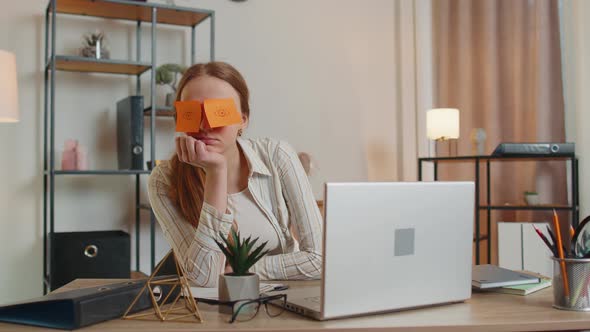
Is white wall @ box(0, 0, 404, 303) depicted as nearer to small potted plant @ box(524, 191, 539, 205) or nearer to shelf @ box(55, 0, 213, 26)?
shelf @ box(55, 0, 213, 26)

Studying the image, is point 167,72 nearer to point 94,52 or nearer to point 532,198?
point 94,52

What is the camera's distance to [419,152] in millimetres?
4168

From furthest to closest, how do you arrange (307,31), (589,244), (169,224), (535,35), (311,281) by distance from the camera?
(307,31), (535,35), (169,224), (311,281), (589,244)

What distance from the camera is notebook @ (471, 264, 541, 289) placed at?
135 centimetres

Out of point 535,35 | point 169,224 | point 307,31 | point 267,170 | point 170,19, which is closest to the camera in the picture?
point 169,224

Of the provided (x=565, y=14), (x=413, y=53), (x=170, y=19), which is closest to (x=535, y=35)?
(x=565, y=14)

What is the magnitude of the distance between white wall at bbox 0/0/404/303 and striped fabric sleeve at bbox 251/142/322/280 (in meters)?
1.79

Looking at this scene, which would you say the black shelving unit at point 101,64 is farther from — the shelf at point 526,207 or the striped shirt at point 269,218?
the shelf at point 526,207

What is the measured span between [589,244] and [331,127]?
2.83 meters

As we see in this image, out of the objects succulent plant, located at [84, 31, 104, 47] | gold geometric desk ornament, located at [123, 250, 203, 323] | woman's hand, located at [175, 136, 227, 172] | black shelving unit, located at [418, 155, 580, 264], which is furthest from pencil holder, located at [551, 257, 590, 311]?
succulent plant, located at [84, 31, 104, 47]

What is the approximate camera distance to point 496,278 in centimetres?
139

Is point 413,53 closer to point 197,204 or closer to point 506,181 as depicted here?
point 506,181

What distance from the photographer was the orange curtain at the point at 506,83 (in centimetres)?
363

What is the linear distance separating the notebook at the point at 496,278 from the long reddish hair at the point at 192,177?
72 centimetres
